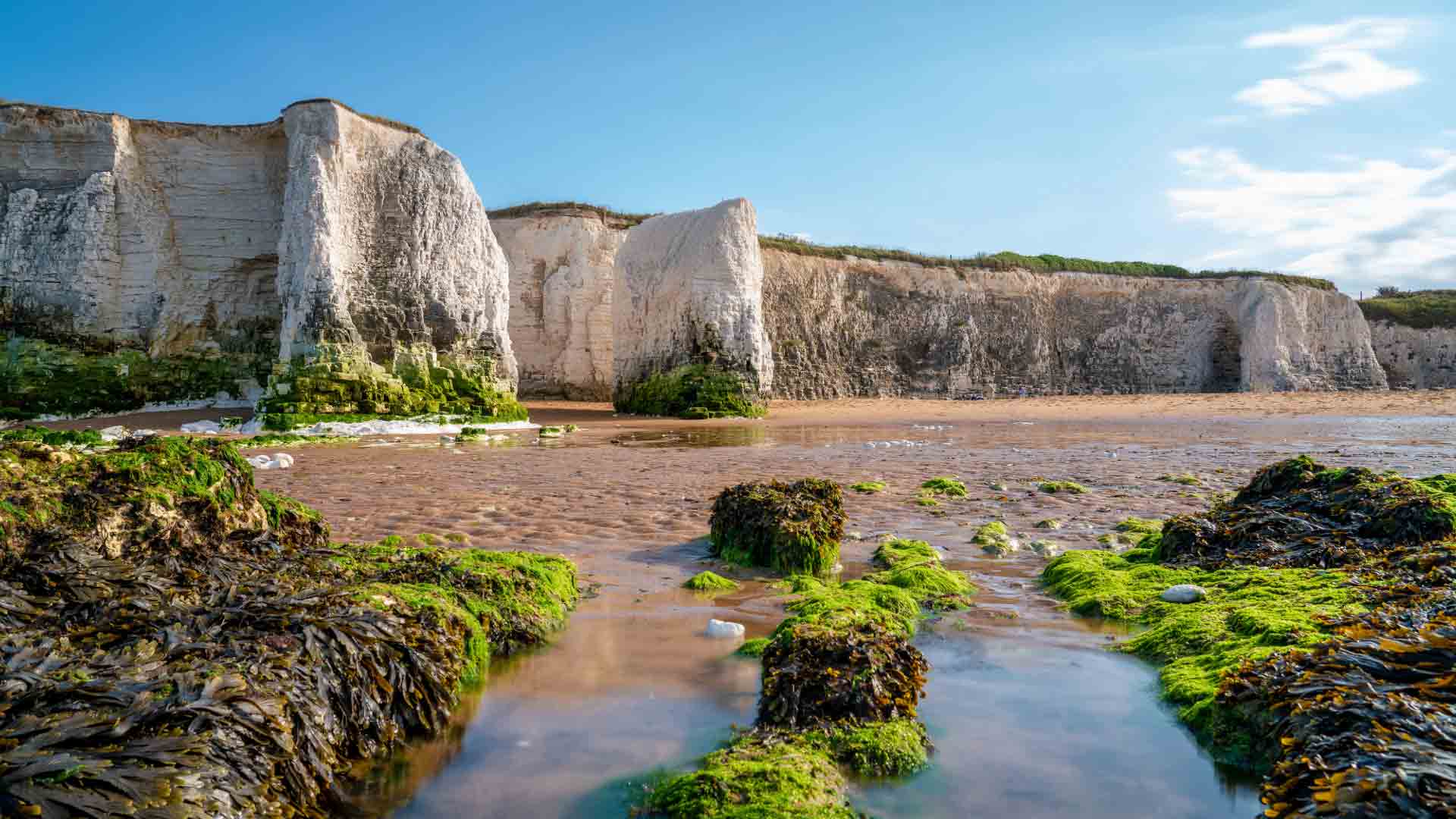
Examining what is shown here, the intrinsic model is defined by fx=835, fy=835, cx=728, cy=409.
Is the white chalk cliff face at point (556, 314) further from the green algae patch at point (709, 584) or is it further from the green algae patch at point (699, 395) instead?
the green algae patch at point (709, 584)

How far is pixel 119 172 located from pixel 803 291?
73.7ft

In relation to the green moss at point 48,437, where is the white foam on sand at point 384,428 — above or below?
below

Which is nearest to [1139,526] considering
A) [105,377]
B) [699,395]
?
[699,395]

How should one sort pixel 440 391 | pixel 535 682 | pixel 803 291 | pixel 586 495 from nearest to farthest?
pixel 535 682, pixel 586 495, pixel 440 391, pixel 803 291

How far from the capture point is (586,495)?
335 inches

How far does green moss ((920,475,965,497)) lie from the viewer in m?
8.59

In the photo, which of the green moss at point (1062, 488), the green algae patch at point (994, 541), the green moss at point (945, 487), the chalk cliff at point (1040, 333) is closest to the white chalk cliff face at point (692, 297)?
the chalk cliff at point (1040, 333)

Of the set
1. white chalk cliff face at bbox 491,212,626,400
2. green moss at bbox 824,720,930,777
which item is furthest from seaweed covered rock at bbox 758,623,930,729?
white chalk cliff face at bbox 491,212,626,400

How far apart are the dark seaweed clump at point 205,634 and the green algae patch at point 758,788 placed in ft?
3.51

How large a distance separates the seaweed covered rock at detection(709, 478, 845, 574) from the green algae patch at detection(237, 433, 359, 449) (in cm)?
1034

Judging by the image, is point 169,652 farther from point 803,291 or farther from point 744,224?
point 803,291

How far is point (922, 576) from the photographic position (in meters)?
5.00

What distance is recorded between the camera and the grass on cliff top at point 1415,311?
40.1 m

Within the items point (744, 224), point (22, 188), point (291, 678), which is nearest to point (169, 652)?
point (291, 678)
